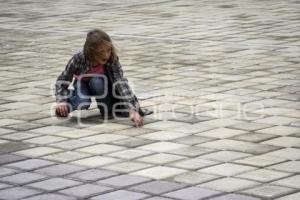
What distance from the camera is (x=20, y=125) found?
750cm

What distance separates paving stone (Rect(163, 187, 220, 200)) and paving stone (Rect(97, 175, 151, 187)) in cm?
36

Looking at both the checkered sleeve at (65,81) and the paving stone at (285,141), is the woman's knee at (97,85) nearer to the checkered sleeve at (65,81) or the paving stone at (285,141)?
the checkered sleeve at (65,81)

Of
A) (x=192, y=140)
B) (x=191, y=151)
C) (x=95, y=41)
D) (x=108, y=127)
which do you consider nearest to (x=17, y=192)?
(x=191, y=151)

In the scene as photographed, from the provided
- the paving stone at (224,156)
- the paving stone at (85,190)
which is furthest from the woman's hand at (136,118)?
the paving stone at (85,190)

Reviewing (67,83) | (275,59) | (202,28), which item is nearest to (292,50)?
(275,59)

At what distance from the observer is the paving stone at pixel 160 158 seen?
6.24 m

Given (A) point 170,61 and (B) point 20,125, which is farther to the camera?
(A) point 170,61

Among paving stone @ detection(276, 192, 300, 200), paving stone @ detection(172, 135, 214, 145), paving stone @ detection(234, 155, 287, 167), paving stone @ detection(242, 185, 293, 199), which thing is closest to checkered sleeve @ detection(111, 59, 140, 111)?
paving stone @ detection(172, 135, 214, 145)

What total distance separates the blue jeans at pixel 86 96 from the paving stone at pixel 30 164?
136 centimetres

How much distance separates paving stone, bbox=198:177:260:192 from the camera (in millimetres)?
5531

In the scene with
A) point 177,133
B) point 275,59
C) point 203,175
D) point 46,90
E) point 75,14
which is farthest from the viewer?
point 75,14

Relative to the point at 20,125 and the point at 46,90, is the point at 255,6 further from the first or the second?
the point at 20,125

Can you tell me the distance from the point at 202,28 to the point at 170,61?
9.39 ft

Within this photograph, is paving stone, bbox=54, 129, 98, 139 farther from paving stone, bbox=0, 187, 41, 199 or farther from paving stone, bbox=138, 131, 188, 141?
paving stone, bbox=0, 187, 41, 199
